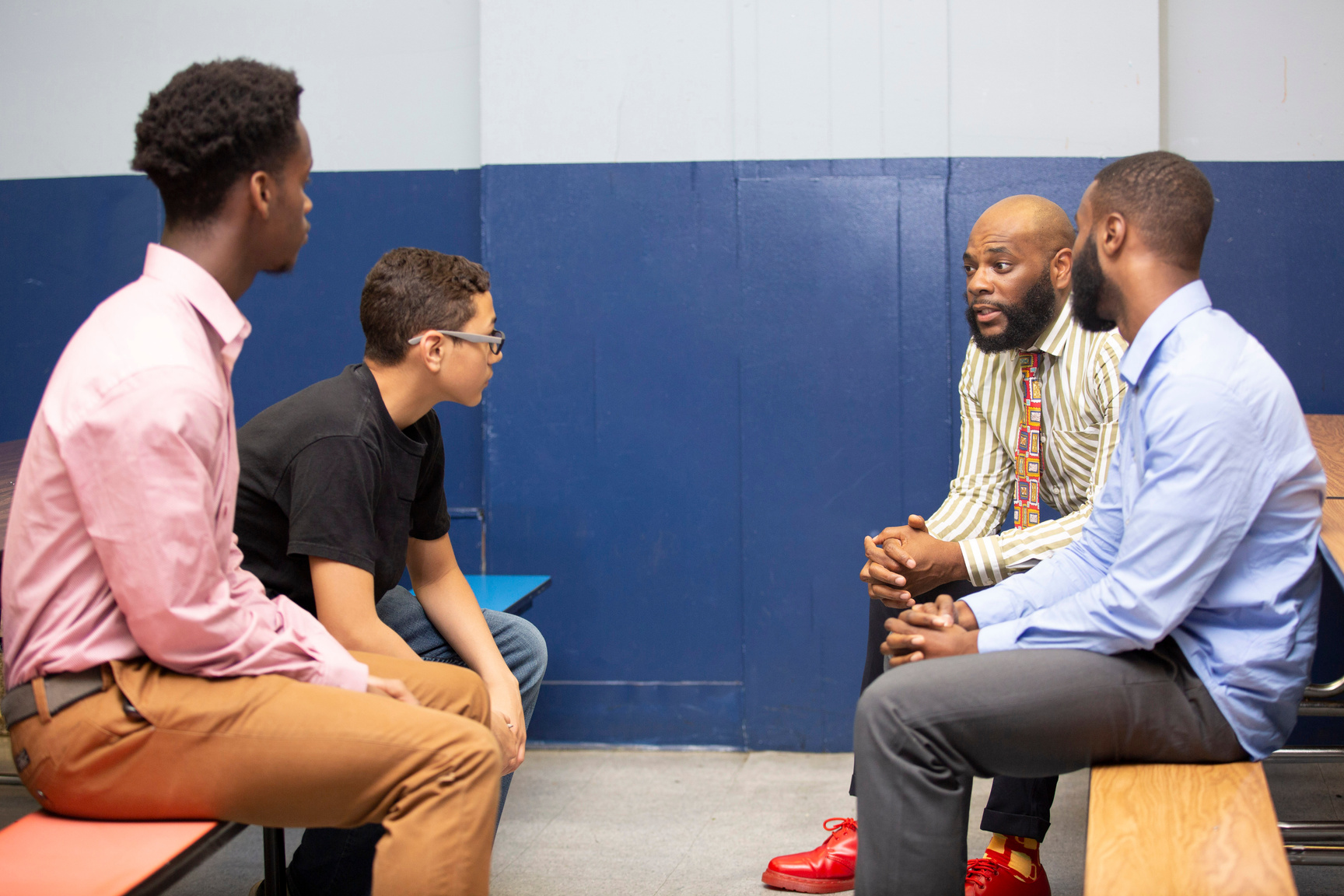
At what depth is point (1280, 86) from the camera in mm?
3002

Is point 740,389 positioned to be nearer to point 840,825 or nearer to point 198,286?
point 840,825

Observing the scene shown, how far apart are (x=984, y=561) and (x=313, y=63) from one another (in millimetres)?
2662

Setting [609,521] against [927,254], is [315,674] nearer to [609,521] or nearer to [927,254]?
[609,521]

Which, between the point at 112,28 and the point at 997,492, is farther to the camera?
the point at 112,28

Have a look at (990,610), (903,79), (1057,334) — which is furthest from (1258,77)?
(990,610)

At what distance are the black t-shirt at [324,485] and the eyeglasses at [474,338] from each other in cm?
12

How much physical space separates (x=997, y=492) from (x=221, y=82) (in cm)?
190

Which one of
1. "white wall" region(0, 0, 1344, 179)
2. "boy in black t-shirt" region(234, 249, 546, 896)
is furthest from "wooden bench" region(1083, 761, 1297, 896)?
"white wall" region(0, 0, 1344, 179)

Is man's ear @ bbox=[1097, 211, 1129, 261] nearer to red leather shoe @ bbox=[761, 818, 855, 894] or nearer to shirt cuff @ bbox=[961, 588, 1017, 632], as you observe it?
shirt cuff @ bbox=[961, 588, 1017, 632]

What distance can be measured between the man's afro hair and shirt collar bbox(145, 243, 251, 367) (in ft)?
0.23

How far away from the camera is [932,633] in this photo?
171 centimetres

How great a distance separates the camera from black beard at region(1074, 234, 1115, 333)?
172 cm

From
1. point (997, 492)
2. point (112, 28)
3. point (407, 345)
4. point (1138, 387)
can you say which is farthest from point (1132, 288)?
point (112, 28)

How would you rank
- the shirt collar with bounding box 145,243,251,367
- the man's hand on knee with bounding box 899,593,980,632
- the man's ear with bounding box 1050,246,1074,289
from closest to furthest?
the shirt collar with bounding box 145,243,251,367
the man's hand on knee with bounding box 899,593,980,632
the man's ear with bounding box 1050,246,1074,289
